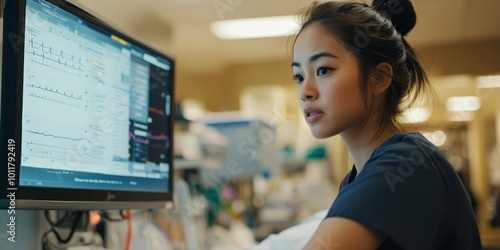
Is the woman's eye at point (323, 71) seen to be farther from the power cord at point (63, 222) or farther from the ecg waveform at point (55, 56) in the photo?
the power cord at point (63, 222)

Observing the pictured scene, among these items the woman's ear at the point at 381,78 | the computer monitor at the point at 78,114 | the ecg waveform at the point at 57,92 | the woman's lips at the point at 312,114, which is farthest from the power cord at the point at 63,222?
the woman's ear at the point at 381,78

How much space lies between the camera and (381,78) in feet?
3.33

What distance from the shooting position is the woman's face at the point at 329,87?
3.18 feet

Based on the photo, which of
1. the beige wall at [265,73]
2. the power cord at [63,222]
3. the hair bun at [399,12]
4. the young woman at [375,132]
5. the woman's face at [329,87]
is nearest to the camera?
the young woman at [375,132]

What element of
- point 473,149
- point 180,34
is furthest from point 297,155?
point 473,149

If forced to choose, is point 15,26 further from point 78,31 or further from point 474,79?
point 474,79

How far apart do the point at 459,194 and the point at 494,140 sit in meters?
5.56

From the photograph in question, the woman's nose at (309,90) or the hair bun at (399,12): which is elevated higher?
the hair bun at (399,12)

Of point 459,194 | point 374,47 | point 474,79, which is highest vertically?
point 474,79

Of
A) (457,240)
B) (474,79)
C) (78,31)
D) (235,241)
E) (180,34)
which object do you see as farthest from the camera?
(474,79)

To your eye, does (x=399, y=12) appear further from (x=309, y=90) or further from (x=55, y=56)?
(x=55, y=56)

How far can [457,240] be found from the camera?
0.89m

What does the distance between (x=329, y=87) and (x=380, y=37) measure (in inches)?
5.6

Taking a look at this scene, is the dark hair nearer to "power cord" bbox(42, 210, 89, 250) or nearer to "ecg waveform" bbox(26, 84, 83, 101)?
"ecg waveform" bbox(26, 84, 83, 101)
